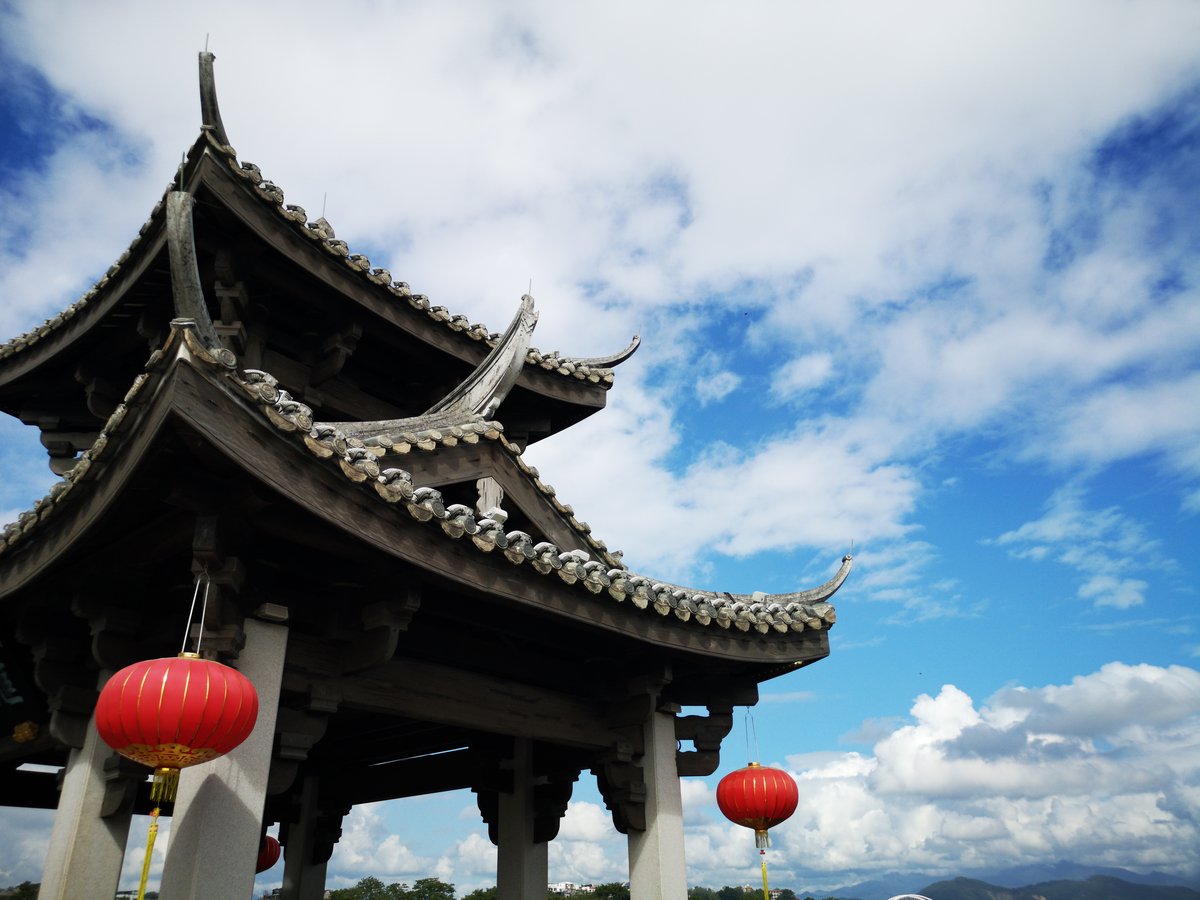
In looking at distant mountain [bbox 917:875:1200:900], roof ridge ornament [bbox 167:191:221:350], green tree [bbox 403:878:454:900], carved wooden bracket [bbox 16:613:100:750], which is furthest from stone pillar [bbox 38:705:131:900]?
distant mountain [bbox 917:875:1200:900]

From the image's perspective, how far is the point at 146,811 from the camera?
9414 millimetres

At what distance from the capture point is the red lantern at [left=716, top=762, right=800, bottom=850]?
28.8ft

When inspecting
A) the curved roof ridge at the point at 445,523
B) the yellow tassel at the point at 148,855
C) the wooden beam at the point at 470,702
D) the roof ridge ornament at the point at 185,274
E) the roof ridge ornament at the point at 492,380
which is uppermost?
the roof ridge ornament at the point at 492,380

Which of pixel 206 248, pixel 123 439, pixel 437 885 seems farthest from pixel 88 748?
pixel 437 885

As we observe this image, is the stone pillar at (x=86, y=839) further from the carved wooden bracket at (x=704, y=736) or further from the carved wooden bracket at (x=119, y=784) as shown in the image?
the carved wooden bracket at (x=704, y=736)

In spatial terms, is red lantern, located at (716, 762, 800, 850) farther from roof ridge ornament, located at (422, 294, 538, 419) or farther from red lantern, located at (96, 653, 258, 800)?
red lantern, located at (96, 653, 258, 800)

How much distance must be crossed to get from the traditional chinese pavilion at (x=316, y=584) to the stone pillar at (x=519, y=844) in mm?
23

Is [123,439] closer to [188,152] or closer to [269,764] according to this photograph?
[269,764]

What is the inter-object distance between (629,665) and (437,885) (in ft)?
38.4

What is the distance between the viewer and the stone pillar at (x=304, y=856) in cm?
1071

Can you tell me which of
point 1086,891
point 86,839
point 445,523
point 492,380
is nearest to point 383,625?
point 445,523

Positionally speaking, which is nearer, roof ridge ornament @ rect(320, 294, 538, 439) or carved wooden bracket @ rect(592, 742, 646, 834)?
carved wooden bracket @ rect(592, 742, 646, 834)

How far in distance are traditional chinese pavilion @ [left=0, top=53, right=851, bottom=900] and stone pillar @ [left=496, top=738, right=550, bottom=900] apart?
2 cm

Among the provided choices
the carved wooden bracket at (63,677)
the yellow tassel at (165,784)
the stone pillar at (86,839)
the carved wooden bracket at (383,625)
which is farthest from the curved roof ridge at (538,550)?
the stone pillar at (86,839)
